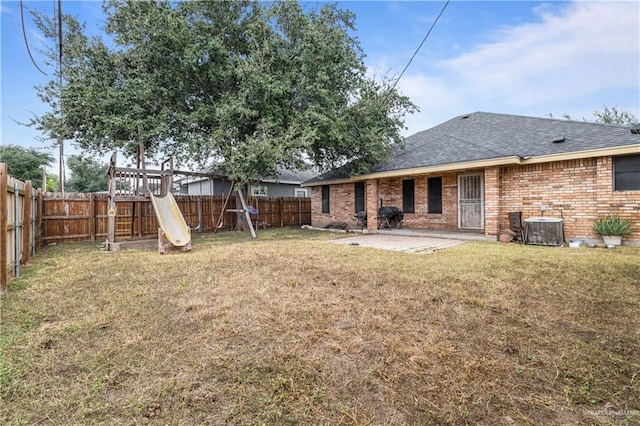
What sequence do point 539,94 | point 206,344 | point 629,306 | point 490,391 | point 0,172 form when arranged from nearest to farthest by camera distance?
1. point 490,391
2. point 206,344
3. point 629,306
4. point 0,172
5. point 539,94

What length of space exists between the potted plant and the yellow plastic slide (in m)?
10.5

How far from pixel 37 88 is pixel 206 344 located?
42.1ft

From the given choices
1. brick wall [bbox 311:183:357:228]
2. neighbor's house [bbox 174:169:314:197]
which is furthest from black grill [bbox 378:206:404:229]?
neighbor's house [bbox 174:169:314:197]

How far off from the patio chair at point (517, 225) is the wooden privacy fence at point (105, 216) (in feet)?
34.5

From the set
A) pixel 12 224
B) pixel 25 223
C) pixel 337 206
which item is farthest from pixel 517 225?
pixel 25 223

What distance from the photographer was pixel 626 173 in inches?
297

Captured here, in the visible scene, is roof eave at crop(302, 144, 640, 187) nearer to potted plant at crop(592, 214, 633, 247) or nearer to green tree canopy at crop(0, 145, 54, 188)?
potted plant at crop(592, 214, 633, 247)

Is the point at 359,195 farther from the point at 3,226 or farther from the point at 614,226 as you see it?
the point at 3,226

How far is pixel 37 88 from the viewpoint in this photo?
10.5 m

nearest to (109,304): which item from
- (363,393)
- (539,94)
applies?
(363,393)

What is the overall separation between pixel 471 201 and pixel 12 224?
12.1 m

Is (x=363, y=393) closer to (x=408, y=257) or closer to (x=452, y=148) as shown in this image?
(x=408, y=257)

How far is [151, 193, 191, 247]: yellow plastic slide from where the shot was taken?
7.85m

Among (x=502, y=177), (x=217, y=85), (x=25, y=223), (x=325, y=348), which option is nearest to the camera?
(x=325, y=348)
